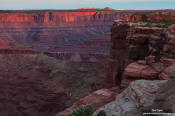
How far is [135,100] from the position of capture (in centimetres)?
739

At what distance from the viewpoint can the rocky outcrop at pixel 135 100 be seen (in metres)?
6.49

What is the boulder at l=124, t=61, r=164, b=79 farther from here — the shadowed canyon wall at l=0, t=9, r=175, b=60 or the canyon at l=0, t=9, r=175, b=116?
the shadowed canyon wall at l=0, t=9, r=175, b=60

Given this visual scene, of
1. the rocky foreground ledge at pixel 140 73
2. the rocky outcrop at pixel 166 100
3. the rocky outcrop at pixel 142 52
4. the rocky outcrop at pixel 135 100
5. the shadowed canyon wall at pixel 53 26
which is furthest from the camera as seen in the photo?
the shadowed canyon wall at pixel 53 26

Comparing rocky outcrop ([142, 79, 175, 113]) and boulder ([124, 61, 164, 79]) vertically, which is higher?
rocky outcrop ([142, 79, 175, 113])

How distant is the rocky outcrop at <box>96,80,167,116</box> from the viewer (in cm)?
649

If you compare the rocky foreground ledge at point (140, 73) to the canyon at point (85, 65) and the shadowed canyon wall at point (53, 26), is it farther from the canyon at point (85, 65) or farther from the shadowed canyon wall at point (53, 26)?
the shadowed canyon wall at point (53, 26)

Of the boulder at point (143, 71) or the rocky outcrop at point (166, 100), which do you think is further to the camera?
the boulder at point (143, 71)

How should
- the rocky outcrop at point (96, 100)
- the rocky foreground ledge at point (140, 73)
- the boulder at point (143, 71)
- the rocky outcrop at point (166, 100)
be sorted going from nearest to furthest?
the rocky outcrop at point (166, 100) < the rocky foreground ledge at point (140, 73) < the rocky outcrop at point (96, 100) < the boulder at point (143, 71)

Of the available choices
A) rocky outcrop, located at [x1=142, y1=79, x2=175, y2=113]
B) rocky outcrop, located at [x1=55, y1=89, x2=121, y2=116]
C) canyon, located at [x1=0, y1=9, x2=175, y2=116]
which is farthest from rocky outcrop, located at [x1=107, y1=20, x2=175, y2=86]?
rocky outcrop, located at [x1=142, y1=79, x2=175, y2=113]

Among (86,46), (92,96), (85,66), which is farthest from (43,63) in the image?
(92,96)

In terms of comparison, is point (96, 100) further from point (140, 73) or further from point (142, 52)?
point (142, 52)

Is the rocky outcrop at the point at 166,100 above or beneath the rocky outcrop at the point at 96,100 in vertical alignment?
above

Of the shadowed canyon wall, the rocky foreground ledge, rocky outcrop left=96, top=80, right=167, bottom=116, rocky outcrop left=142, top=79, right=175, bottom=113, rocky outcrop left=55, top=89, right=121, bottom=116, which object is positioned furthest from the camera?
the shadowed canyon wall

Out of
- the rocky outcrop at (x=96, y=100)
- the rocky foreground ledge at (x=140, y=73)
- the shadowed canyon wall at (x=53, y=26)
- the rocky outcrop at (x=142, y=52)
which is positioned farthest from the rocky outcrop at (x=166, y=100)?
the shadowed canyon wall at (x=53, y=26)
